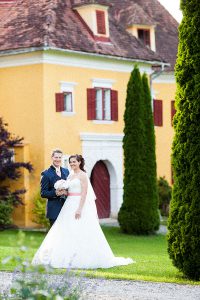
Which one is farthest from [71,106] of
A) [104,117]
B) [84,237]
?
[84,237]

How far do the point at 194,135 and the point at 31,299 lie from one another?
6.16 meters

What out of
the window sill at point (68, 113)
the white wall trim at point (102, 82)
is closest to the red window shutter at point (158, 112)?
the white wall trim at point (102, 82)

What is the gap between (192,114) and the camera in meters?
13.6

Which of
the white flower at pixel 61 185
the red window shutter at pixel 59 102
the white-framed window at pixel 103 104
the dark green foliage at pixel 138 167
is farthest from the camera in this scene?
the white-framed window at pixel 103 104

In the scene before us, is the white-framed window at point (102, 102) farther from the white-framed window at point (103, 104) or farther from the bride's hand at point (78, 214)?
the bride's hand at point (78, 214)

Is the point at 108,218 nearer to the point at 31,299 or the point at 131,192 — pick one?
the point at 131,192

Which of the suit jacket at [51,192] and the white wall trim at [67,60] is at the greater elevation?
the white wall trim at [67,60]

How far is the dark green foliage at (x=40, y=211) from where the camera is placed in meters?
28.2

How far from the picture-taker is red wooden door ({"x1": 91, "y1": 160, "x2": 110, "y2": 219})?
32.3 m

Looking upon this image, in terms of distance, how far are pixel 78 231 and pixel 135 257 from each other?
3715 millimetres

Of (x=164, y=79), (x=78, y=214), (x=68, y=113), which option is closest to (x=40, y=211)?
(x=68, y=113)

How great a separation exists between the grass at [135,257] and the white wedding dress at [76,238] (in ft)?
1.32

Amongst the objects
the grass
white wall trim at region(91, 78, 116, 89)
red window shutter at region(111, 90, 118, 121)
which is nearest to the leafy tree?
the grass

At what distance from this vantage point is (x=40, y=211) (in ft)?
92.7
